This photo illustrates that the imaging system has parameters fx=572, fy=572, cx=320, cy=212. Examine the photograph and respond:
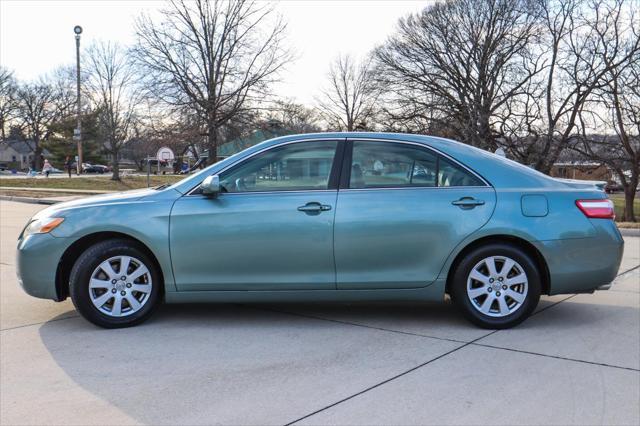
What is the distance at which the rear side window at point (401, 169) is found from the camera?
4.81m

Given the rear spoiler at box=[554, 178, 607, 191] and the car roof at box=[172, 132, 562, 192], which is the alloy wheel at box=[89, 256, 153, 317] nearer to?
the car roof at box=[172, 132, 562, 192]

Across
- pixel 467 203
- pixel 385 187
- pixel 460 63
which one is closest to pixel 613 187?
pixel 460 63

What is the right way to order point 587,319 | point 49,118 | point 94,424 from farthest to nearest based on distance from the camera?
1. point 49,118
2. point 587,319
3. point 94,424

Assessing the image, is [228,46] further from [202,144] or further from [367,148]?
[367,148]

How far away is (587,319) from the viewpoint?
17.1ft

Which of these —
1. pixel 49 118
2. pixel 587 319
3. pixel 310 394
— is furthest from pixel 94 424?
pixel 49 118

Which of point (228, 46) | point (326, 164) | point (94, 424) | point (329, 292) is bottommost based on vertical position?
point (94, 424)

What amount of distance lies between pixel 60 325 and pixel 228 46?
28.6 metres

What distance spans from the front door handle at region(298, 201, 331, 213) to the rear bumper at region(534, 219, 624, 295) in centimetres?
177

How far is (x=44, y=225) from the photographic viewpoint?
475 cm

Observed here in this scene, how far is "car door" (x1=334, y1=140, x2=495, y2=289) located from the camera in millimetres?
4652

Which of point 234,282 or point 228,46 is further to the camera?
point 228,46

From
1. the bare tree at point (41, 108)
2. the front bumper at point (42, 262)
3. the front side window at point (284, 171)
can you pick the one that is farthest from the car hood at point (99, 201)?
the bare tree at point (41, 108)

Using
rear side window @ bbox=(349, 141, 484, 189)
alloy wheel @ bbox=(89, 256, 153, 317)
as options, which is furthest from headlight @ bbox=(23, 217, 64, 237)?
rear side window @ bbox=(349, 141, 484, 189)
